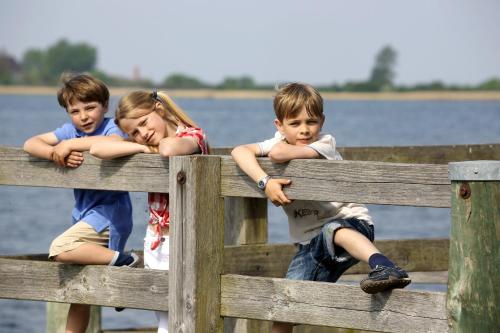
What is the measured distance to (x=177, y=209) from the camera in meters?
5.25

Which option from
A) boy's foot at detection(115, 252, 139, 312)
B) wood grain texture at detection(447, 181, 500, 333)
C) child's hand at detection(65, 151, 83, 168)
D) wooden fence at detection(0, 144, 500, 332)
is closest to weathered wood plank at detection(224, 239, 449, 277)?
wooden fence at detection(0, 144, 500, 332)

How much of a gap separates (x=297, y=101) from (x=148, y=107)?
793 millimetres

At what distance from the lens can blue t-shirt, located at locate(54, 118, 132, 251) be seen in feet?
19.0

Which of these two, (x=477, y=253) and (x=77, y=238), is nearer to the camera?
(x=477, y=253)

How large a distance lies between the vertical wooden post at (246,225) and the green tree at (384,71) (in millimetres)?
124052

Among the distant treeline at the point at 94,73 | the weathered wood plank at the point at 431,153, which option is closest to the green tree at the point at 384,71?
the distant treeline at the point at 94,73

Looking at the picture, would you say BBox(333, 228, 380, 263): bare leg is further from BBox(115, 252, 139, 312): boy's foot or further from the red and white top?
BBox(115, 252, 139, 312): boy's foot

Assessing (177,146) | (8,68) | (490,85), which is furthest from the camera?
(8,68)

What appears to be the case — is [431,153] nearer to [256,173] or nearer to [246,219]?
[246,219]

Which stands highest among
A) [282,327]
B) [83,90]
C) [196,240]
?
[83,90]

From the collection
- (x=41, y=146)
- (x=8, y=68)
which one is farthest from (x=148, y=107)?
(x=8, y=68)

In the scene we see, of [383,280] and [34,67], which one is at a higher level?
[34,67]

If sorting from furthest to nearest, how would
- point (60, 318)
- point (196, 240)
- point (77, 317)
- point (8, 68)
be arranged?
1. point (8, 68)
2. point (60, 318)
3. point (77, 317)
4. point (196, 240)

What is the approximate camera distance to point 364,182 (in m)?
4.75
